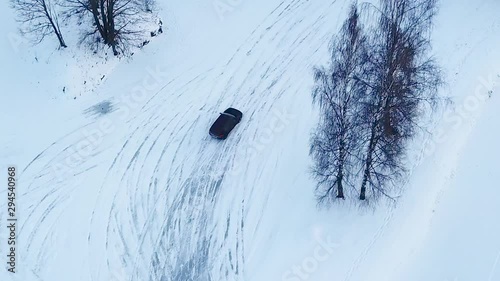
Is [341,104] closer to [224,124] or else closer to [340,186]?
[340,186]

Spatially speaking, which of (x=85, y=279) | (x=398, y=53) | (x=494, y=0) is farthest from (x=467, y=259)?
(x=494, y=0)

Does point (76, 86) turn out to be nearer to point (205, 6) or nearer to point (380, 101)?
point (205, 6)

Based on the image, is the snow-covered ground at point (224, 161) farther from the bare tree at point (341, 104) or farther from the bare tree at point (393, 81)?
the bare tree at point (393, 81)

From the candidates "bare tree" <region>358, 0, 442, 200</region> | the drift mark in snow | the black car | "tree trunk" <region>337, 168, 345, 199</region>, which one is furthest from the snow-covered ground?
"bare tree" <region>358, 0, 442, 200</region>

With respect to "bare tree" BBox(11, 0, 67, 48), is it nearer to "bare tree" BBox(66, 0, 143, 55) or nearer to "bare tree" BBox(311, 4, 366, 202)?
"bare tree" BBox(66, 0, 143, 55)

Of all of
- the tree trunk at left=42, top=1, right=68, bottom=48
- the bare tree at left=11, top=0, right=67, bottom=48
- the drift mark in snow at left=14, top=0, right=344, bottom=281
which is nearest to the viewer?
the drift mark in snow at left=14, top=0, right=344, bottom=281
